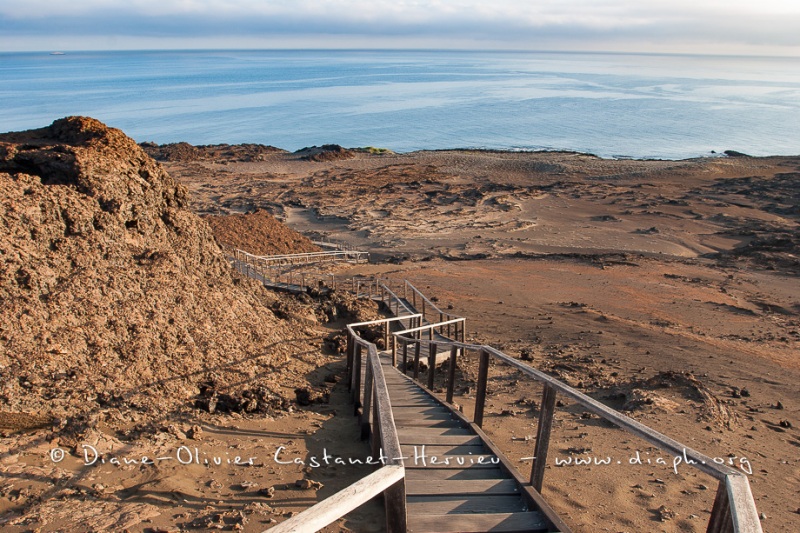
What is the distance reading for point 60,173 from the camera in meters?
7.17

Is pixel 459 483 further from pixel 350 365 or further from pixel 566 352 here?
pixel 566 352

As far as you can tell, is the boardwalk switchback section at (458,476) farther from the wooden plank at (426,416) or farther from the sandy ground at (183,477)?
the sandy ground at (183,477)

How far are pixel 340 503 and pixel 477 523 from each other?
1624 millimetres

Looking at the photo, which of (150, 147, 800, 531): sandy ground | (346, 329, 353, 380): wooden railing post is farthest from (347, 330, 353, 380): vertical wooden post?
(150, 147, 800, 531): sandy ground

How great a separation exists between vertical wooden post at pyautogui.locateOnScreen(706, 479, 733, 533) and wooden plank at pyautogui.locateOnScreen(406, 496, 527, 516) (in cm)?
140

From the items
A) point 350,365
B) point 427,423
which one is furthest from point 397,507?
point 350,365

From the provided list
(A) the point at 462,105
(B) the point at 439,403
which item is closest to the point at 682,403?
(B) the point at 439,403

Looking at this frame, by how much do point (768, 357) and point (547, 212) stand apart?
2244 centimetres

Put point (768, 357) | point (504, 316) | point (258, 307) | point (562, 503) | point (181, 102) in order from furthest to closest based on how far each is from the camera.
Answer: point (181, 102), point (504, 316), point (768, 357), point (258, 307), point (562, 503)

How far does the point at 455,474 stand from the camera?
466 cm

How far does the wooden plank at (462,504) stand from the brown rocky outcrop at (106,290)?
10.8 ft

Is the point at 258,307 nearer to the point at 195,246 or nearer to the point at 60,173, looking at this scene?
the point at 195,246

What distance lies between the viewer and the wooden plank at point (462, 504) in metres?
4.03

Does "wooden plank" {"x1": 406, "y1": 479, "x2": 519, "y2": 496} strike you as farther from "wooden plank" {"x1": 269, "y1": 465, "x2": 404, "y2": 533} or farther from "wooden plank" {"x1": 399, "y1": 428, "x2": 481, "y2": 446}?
"wooden plank" {"x1": 269, "y1": 465, "x2": 404, "y2": 533}
